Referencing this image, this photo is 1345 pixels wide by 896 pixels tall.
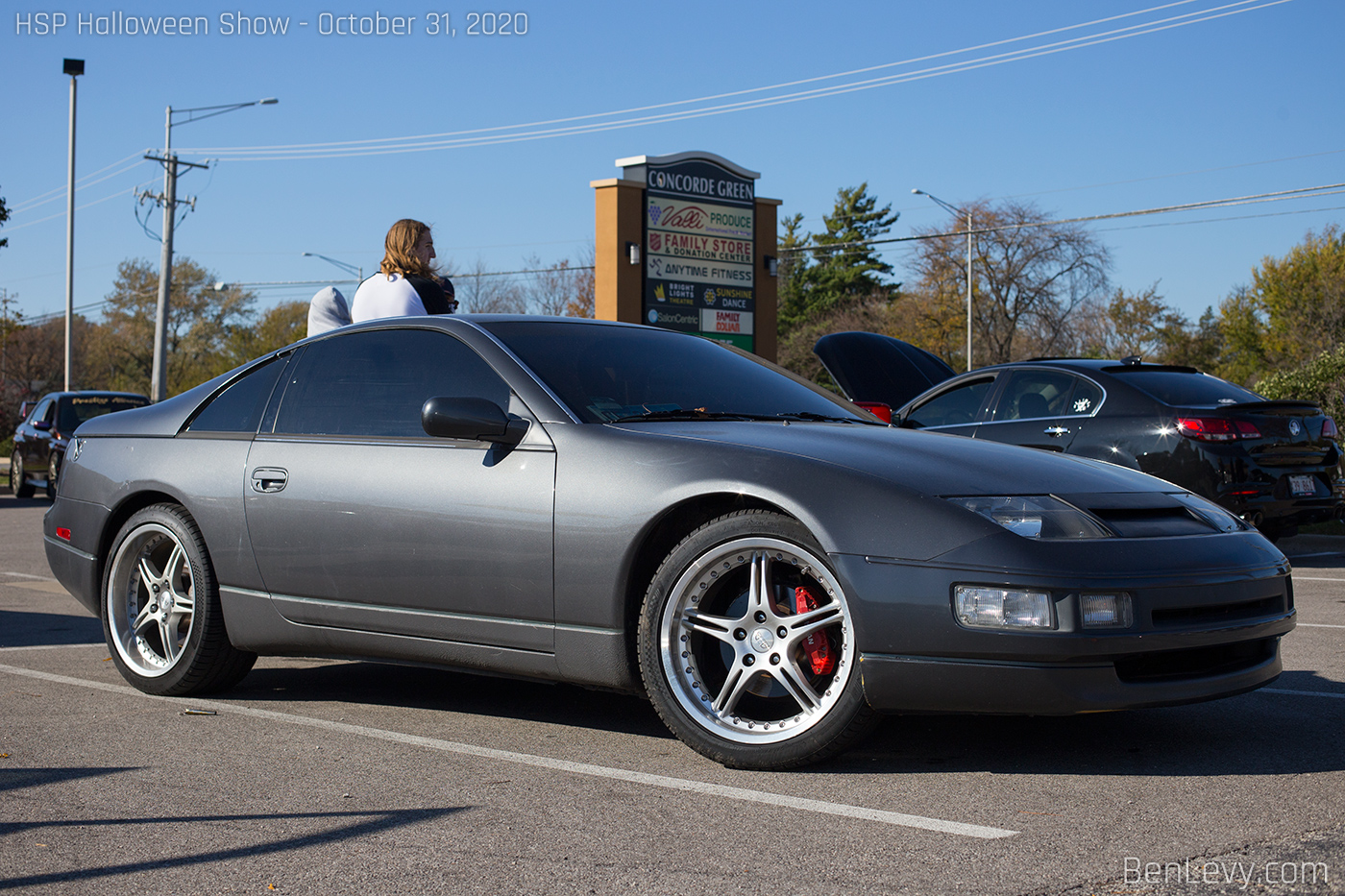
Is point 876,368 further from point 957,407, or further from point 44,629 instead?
point 44,629

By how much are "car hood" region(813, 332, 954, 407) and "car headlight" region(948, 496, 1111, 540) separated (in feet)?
22.8

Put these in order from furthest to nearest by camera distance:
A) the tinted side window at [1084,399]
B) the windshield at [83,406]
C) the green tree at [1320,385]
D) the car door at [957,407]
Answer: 1. the windshield at [83,406]
2. the green tree at [1320,385]
3. the car door at [957,407]
4. the tinted side window at [1084,399]

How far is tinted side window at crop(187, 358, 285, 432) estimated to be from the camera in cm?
479

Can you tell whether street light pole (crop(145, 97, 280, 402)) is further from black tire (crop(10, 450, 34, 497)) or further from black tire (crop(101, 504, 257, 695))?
black tire (crop(101, 504, 257, 695))

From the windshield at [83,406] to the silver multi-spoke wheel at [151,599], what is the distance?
1502 centimetres

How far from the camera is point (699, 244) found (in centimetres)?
2153

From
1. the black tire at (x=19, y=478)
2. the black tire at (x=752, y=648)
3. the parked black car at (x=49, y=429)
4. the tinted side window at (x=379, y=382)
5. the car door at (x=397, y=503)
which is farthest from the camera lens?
the black tire at (x=19, y=478)

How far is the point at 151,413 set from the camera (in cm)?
516

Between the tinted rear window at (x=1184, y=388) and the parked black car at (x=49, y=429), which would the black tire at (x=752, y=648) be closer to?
the tinted rear window at (x=1184, y=388)

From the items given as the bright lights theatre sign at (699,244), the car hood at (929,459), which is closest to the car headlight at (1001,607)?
the car hood at (929,459)

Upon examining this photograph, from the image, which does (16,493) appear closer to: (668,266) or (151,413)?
(668,266)

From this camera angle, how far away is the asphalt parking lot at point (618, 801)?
104 inches

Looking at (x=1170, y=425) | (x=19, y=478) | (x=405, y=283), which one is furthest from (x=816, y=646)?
(x=19, y=478)

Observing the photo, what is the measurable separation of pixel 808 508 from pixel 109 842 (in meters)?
1.90
